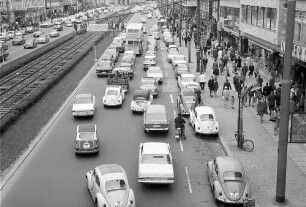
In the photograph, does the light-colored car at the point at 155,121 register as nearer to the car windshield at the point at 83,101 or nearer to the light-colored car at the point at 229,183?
the car windshield at the point at 83,101

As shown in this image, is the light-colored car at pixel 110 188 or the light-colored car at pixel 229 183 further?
the light-colored car at pixel 229 183

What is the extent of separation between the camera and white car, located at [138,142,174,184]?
814 inches

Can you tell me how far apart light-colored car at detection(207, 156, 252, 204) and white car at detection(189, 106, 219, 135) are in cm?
764

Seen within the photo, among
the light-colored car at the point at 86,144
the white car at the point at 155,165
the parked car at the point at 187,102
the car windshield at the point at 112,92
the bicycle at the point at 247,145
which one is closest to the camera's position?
the white car at the point at 155,165

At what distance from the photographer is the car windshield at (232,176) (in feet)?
64.4

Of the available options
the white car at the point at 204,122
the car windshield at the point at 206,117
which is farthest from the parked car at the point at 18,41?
the car windshield at the point at 206,117

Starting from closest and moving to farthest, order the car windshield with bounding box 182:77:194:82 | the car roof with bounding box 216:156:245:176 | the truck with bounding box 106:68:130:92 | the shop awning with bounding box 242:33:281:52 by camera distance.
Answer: the car roof with bounding box 216:156:245:176
the shop awning with bounding box 242:33:281:52
the truck with bounding box 106:68:130:92
the car windshield with bounding box 182:77:194:82

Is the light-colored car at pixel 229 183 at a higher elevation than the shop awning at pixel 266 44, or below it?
below

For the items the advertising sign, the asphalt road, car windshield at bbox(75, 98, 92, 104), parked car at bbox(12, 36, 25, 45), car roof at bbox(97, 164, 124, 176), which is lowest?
the asphalt road

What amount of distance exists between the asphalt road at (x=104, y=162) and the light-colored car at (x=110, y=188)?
85 cm

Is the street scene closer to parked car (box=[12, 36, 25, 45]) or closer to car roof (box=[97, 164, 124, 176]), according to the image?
car roof (box=[97, 164, 124, 176])

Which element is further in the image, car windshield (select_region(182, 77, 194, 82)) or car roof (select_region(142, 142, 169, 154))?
car windshield (select_region(182, 77, 194, 82))

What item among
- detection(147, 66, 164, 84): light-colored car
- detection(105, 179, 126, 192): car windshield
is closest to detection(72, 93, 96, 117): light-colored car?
detection(147, 66, 164, 84): light-colored car

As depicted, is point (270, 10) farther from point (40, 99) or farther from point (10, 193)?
point (10, 193)
